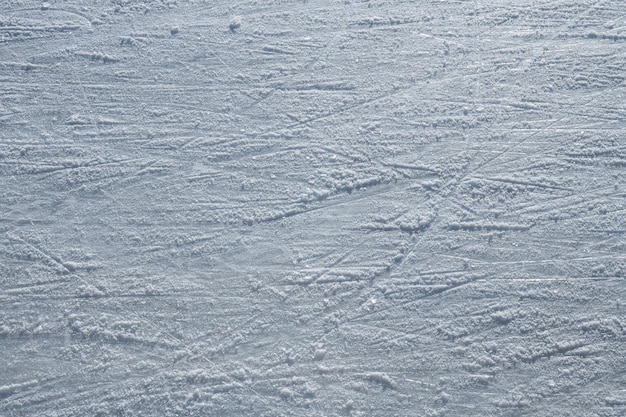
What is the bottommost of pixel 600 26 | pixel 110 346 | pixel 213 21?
pixel 110 346

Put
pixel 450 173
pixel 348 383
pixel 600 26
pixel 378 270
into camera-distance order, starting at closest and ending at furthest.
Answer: pixel 348 383 → pixel 378 270 → pixel 450 173 → pixel 600 26

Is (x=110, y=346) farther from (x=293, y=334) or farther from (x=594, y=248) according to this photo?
(x=594, y=248)

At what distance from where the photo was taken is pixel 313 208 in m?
3.41

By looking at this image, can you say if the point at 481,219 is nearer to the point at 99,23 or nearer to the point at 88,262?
the point at 88,262

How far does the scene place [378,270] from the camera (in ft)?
10.5

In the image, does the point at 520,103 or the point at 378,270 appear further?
the point at 520,103

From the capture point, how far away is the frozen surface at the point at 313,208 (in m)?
2.95

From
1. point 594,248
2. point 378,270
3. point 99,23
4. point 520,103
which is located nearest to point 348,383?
point 378,270

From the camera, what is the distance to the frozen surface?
9.68ft

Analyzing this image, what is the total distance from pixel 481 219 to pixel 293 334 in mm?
1091

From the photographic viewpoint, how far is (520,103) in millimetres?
3750

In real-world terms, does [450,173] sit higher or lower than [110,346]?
higher

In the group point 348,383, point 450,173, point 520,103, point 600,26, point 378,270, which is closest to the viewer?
point 348,383

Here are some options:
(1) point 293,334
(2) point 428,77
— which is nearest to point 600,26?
(2) point 428,77
